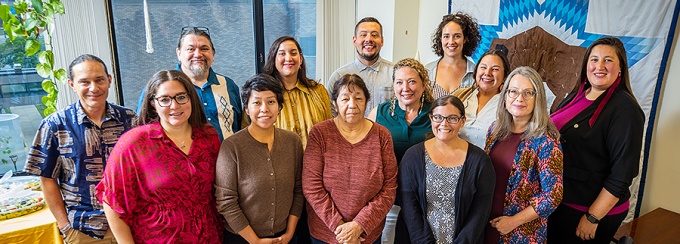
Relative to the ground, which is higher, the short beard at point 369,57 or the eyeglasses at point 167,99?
the short beard at point 369,57

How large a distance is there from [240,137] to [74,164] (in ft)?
2.48

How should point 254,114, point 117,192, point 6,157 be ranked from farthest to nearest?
point 6,157, point 254,114, point 117,192

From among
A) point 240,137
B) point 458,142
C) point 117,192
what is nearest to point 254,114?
point 240,137

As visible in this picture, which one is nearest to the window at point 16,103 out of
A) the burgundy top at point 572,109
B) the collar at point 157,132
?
the collar at point 157,132

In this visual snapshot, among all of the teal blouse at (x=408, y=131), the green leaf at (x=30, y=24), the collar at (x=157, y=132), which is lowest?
the teal blouse at (x=408, y=131)

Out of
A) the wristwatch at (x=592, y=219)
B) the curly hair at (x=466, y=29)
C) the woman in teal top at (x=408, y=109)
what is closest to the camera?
the wristwatch at (x=592, y=219)

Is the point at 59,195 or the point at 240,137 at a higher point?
the point at 240,137

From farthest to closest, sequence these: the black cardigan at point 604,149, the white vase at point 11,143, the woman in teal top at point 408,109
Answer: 1. the white vase at point 11,143
2. the woman in teal top at point 408,109
3. the black cardigan at point 604,149

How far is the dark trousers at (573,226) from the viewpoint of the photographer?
198 centimetres

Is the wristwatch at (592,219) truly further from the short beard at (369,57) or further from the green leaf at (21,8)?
the green leaf at (21,8)

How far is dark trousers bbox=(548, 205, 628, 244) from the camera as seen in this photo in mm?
1978

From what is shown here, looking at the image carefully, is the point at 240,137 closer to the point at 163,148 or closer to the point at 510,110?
the point at 163,148

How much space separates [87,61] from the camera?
5.85 feet

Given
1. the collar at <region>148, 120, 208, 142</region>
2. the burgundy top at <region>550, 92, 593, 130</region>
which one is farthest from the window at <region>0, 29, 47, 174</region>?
the burgundy top at <region>550, 92, 593, 130</region>
